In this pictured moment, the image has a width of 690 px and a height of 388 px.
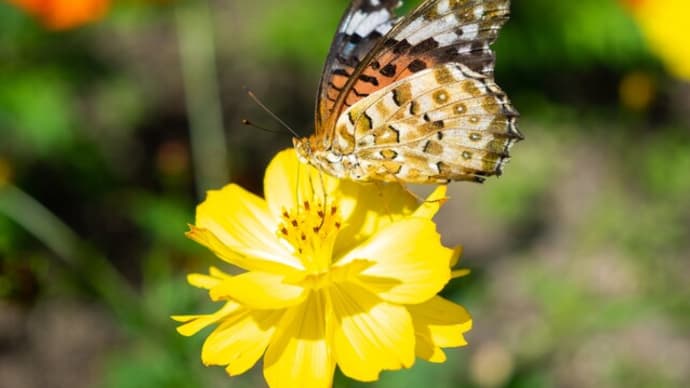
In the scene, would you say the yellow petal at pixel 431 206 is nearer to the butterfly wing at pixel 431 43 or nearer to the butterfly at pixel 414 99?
the butterfly at pixel 414 99

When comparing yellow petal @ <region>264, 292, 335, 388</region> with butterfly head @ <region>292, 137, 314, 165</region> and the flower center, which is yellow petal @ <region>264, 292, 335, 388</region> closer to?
the flower center

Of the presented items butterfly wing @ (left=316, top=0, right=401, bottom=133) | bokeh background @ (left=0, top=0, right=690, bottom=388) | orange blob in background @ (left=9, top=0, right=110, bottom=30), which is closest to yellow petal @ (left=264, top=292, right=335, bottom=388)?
butterfly wing @ (left=316, top=0, right=401, bottom=133)

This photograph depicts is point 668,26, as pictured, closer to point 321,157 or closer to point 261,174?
→ point 261,174

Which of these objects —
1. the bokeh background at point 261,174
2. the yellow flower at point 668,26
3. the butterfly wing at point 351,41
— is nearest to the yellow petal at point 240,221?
the butterfly wing at point 351,41

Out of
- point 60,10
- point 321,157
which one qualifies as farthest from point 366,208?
point 60,10

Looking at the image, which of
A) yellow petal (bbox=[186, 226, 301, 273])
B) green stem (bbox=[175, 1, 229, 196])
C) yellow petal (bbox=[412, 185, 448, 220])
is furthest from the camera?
green stem (bbox=[175, 1, 229, 196])

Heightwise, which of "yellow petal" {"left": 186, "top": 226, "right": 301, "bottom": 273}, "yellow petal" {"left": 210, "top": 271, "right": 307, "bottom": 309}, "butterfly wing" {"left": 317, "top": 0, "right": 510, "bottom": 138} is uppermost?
"butterfly wing" {"left": 317, "top": 0, "right": 510, "bottom": 138}
